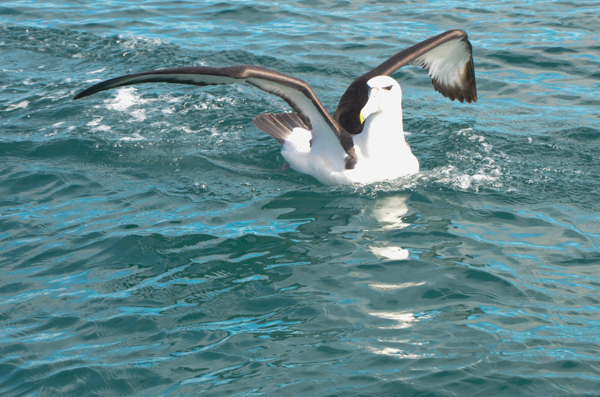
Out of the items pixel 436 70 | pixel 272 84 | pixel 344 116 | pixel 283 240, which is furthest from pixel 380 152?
pixel 436 70

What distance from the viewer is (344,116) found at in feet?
28.9

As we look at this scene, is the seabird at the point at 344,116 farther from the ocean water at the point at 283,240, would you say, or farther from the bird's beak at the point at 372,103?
the ocean water at the point at 283,240

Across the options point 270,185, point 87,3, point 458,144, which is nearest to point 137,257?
point 270,185

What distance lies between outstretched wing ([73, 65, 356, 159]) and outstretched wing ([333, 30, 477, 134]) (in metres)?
0.65

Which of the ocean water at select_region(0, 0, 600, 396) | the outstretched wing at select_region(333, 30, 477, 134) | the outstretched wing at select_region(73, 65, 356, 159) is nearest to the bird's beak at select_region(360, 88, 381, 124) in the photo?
the outstretched wing at select_region(73, 65, 356, 159)

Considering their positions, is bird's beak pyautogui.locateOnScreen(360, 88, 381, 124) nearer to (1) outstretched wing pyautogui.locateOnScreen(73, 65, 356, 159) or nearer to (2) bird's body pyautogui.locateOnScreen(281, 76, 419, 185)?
(2) bird's body pyautogui.locateOnScreen(281, 76, 419, 185)

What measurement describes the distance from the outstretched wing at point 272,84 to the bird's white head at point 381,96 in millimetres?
482

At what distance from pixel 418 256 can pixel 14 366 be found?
353 centimetres

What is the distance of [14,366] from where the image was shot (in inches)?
184

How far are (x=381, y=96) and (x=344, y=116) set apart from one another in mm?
1262

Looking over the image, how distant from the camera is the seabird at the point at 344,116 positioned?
23.2 ft

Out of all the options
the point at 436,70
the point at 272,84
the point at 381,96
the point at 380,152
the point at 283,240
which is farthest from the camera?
the point at 436,70

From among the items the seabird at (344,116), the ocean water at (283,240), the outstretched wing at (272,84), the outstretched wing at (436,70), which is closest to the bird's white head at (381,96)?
the seabird at (344,116)

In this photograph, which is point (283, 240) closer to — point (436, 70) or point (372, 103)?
point (372, 103)
